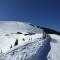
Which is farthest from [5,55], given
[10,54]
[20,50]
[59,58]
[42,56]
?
[59,58]

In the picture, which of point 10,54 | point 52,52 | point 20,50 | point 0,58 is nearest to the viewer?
point 0,58

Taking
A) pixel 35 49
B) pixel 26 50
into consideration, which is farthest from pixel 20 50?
pixel 35 49

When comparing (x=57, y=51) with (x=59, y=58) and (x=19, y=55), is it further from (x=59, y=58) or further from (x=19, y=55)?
→ (x=19, y=55)

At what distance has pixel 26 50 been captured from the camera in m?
9.26

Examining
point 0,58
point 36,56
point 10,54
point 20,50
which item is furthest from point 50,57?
point 0,58

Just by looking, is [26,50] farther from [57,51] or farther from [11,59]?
[57,51]

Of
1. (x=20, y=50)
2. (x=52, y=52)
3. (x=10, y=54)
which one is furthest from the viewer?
(x=52, y=52)

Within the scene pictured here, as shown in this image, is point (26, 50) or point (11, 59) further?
point (26, 50)

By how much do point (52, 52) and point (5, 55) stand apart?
137 inches

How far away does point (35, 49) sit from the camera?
31.9 ft

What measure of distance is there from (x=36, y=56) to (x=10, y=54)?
132cm

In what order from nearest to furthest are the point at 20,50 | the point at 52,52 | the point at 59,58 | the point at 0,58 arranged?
the point at 0,58 → the point at 20,50 → the point at 59,58 → the point at 52,52

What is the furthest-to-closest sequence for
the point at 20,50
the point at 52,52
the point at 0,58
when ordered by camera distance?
the point at 52,52 < the point at 20,50 < the point at 0,58

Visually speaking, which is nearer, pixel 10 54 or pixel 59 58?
pixel 10 54
